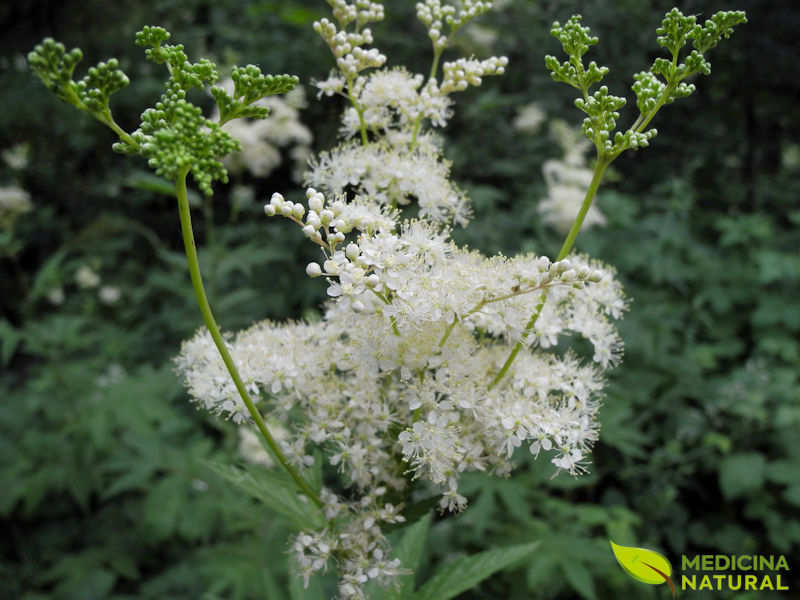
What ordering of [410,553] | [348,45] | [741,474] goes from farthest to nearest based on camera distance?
[741,474]
[410,553]
[348,45]

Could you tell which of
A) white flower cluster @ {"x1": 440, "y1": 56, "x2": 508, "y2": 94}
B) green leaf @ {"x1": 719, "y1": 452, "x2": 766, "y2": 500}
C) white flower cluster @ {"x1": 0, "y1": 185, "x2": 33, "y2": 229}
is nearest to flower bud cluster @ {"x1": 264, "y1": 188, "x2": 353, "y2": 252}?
white flower cluster @ {"x1": 440, "y1": 56, "x2": 508, "y2": 94}

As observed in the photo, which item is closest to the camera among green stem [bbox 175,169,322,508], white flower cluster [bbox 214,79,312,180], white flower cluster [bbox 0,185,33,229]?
green stem [bbox 175,169,322,508]

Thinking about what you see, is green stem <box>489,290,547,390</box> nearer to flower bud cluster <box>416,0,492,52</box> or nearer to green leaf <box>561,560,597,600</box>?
flower bud cluster <box>416,0,492,52</box>

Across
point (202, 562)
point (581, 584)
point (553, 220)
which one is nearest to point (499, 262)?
point (581, 584)

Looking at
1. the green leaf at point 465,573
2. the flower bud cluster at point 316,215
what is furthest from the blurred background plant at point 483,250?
the flower bud cluster at point 316,215

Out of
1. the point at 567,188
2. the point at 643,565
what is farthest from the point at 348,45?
the point at 567,188

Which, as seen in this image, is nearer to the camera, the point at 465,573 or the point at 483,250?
the point at 465,573

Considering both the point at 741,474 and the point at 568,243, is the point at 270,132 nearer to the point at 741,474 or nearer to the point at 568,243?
the point at 568,243
